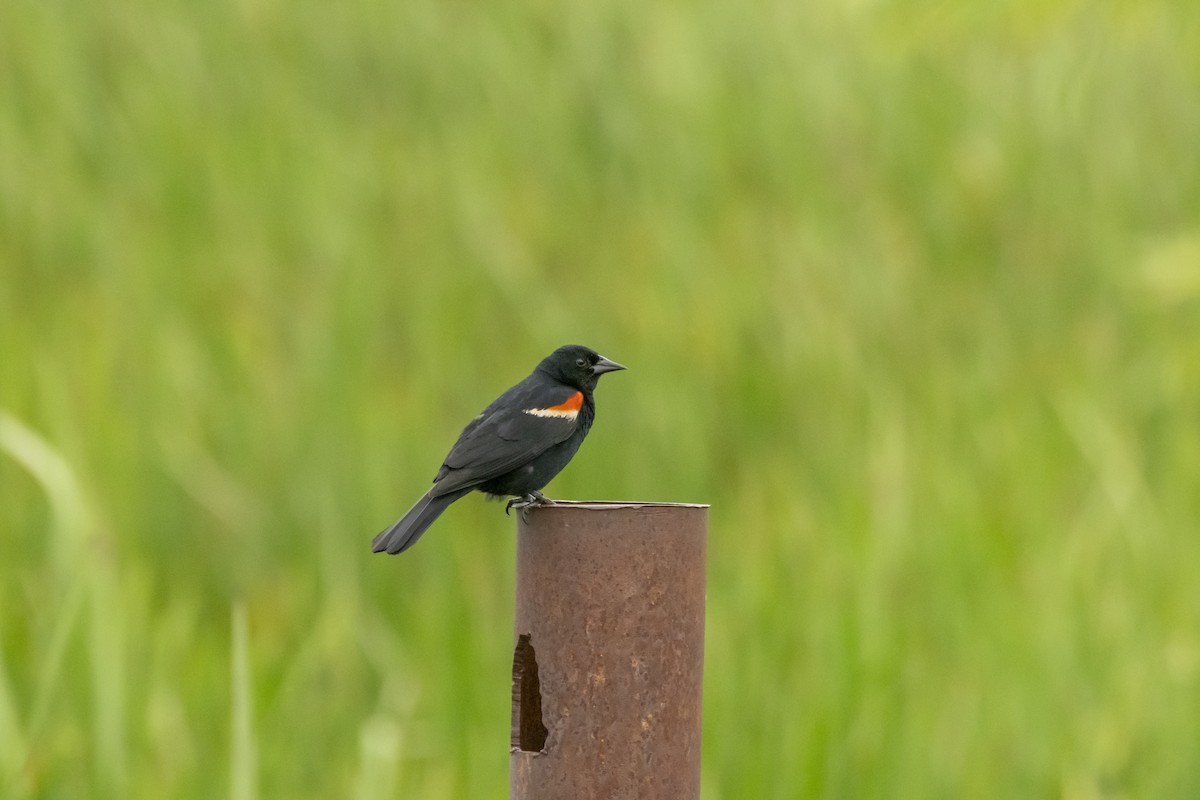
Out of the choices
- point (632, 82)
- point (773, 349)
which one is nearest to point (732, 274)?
point (773, 349)

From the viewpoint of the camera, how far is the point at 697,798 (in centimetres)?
229

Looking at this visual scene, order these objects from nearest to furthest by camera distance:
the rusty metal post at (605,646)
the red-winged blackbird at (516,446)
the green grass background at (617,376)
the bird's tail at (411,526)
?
the rusty metal post at (605,646) → the bird's tail at (411,526) → the red-winged blackbird at (516,446) → the green grass background at (617,376)

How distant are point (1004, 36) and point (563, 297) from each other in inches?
157

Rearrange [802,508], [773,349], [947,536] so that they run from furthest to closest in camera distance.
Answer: [773,349] → [802,508] → [947,536]

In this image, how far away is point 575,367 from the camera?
296 centimetres

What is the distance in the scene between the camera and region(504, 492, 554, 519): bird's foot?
2.22 meters

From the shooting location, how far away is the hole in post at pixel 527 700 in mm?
2201

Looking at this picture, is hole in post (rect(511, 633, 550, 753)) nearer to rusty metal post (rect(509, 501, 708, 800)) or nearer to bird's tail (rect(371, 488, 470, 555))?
rusty metal post (rect(509, 501, 708, 800))

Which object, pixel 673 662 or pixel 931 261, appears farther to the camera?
pixel 931 261

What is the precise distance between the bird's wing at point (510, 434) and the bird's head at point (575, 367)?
0.25 ft

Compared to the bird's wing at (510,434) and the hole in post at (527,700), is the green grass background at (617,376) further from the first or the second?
the hole in post at (527,700)

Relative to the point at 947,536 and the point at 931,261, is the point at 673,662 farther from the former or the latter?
the point at 931,261

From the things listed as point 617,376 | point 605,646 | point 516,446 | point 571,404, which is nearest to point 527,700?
point 605,646

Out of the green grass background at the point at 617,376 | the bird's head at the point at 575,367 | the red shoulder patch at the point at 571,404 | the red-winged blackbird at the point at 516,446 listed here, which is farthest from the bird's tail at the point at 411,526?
the green grass background at the point at 617,376
